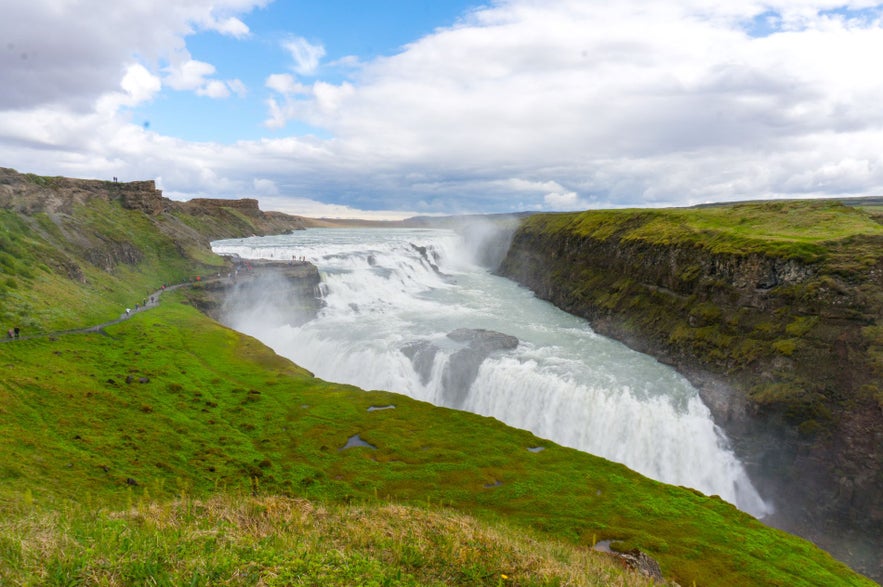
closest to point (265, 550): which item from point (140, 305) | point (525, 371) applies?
point (525, 371)

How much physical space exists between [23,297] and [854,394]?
204 ft

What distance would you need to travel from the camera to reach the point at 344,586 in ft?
24.4

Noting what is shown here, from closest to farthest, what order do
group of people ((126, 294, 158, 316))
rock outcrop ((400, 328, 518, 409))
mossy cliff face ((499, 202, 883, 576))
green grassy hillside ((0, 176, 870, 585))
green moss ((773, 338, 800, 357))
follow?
green grassy hillside ((0, 176, 870, 585)) < mossy cliff face ((499, 202, 883, 576)) < green moss ((773, 338, 800, 357)) < rock outcrop ((400, 328, 518, 409)) < group of people ((126, 294, 158, 316))

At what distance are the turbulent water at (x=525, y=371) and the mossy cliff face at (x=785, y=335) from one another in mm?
2307

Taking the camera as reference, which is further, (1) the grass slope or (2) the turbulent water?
(2) the turbulent water

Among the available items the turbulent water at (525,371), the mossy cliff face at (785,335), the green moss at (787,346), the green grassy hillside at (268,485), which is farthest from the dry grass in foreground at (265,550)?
the green moss at (787,346)

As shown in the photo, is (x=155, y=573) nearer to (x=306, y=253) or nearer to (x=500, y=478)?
(x=500, y=478)

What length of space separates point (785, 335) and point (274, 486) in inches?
1420

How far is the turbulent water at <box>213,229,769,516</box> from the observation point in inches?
1224

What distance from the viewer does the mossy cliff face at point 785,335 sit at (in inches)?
1075

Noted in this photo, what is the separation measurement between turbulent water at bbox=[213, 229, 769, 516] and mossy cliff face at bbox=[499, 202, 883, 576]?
231 cm

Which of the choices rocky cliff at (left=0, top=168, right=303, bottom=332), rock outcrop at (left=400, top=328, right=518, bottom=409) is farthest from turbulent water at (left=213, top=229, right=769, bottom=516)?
rocky cliff at (left=0, top=168, right=303, bottom=332)

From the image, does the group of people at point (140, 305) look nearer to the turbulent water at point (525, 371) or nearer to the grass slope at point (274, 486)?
the turbulent water at point (525, 371)

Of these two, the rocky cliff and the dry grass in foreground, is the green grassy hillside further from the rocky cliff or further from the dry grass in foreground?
the rocky cliff
